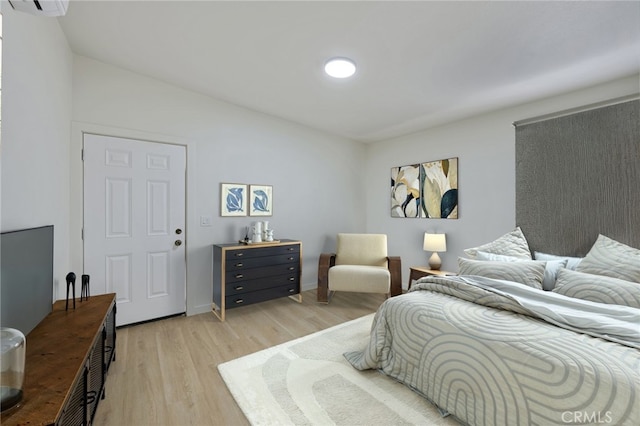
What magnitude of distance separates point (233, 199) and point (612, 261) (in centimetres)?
375

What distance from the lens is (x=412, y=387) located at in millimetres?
1775

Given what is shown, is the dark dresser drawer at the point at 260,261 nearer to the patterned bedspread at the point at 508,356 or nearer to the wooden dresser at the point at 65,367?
the wooden dresser at the point at 65,367

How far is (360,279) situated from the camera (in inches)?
133

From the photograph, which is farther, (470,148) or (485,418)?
(470,148)

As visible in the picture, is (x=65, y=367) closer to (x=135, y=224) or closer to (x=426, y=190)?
(x=135, y=224)

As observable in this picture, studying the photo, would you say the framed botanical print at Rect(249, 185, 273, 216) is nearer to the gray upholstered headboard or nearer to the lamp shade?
the lamp shade

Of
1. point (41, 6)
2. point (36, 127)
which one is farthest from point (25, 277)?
point (41, 6)

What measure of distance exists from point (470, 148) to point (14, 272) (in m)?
4.20

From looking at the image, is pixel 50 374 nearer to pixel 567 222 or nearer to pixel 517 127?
pixel 567 222

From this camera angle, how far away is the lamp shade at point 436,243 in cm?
345

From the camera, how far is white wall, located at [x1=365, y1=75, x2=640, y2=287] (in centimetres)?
284

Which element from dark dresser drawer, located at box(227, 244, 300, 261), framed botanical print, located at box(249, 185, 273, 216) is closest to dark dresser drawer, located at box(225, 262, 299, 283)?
dark dresser drawer, located at box(227, 244, 300, 261)

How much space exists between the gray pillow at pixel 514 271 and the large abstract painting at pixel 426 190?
1281 mm

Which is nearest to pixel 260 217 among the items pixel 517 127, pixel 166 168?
pixel 166 168
